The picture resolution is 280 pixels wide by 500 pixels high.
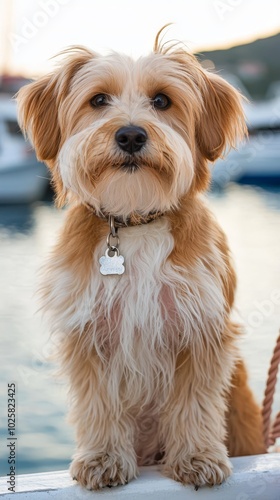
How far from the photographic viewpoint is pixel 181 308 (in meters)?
1.97

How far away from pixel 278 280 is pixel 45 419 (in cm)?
382

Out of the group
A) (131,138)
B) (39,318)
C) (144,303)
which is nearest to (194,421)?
(144,303)

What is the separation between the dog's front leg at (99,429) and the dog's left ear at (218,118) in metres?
0.60

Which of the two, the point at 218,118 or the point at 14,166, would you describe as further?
the point at 14,166

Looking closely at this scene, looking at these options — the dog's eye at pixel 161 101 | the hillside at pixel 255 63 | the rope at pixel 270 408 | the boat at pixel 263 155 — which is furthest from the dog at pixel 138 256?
the hillside at pixel 255 63

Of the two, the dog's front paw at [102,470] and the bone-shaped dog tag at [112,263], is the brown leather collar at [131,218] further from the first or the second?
the dog's front paw at [102,470]

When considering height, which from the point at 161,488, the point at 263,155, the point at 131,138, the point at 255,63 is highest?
the point at 255,63

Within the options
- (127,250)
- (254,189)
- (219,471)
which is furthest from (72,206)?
(254,189)

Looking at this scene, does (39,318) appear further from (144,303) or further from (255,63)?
(255,63)

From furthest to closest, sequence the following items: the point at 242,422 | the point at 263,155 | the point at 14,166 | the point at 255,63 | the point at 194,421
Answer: the point at 255,63, the point at 263,155, the point at 14,166, the point at 242,422, the point at 194,421

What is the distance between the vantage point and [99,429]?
210cm

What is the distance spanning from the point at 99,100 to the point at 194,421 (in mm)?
837

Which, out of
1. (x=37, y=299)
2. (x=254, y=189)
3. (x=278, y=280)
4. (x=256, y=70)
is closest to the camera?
(x=37, y=299)

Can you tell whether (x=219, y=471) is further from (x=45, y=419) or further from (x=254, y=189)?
(x=254, y=189)
